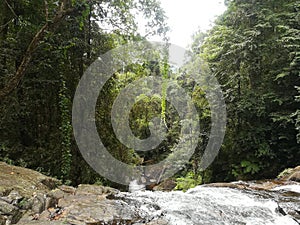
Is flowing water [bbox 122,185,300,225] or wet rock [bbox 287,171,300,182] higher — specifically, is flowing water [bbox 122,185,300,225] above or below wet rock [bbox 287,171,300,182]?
below

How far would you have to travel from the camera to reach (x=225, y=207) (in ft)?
15.2

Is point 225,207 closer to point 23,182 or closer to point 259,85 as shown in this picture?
point 23,182

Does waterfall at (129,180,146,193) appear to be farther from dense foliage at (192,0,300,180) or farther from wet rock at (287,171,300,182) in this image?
wet rock at (287,171,300,182)

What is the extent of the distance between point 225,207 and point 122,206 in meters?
1.83

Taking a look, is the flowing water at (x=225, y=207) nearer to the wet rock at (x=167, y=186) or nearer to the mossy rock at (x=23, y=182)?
the mossy rock at (x=23, y=182)

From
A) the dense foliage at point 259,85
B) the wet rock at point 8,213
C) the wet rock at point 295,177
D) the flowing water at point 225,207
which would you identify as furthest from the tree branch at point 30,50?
the wet rock at point 295,177

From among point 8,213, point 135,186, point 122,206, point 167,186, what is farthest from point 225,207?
point 167,186

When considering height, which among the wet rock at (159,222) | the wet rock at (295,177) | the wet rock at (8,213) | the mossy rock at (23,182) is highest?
the wet rock at (295,177)

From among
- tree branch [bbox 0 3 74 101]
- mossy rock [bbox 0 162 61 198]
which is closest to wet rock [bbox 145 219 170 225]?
mossy rock [bbox 0 162 61 198]

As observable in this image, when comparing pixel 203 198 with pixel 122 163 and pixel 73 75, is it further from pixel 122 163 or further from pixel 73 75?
pixel 73 75

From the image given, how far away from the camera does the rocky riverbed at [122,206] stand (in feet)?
11.7

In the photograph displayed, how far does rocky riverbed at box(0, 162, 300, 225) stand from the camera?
3572mm

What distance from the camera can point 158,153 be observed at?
1791 centimetres

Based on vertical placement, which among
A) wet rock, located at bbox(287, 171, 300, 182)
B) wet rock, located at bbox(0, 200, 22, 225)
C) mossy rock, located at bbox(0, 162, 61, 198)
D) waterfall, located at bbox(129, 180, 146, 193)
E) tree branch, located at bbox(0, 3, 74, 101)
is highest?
tree branch, located at bbox(0, 3, 74, 101)
